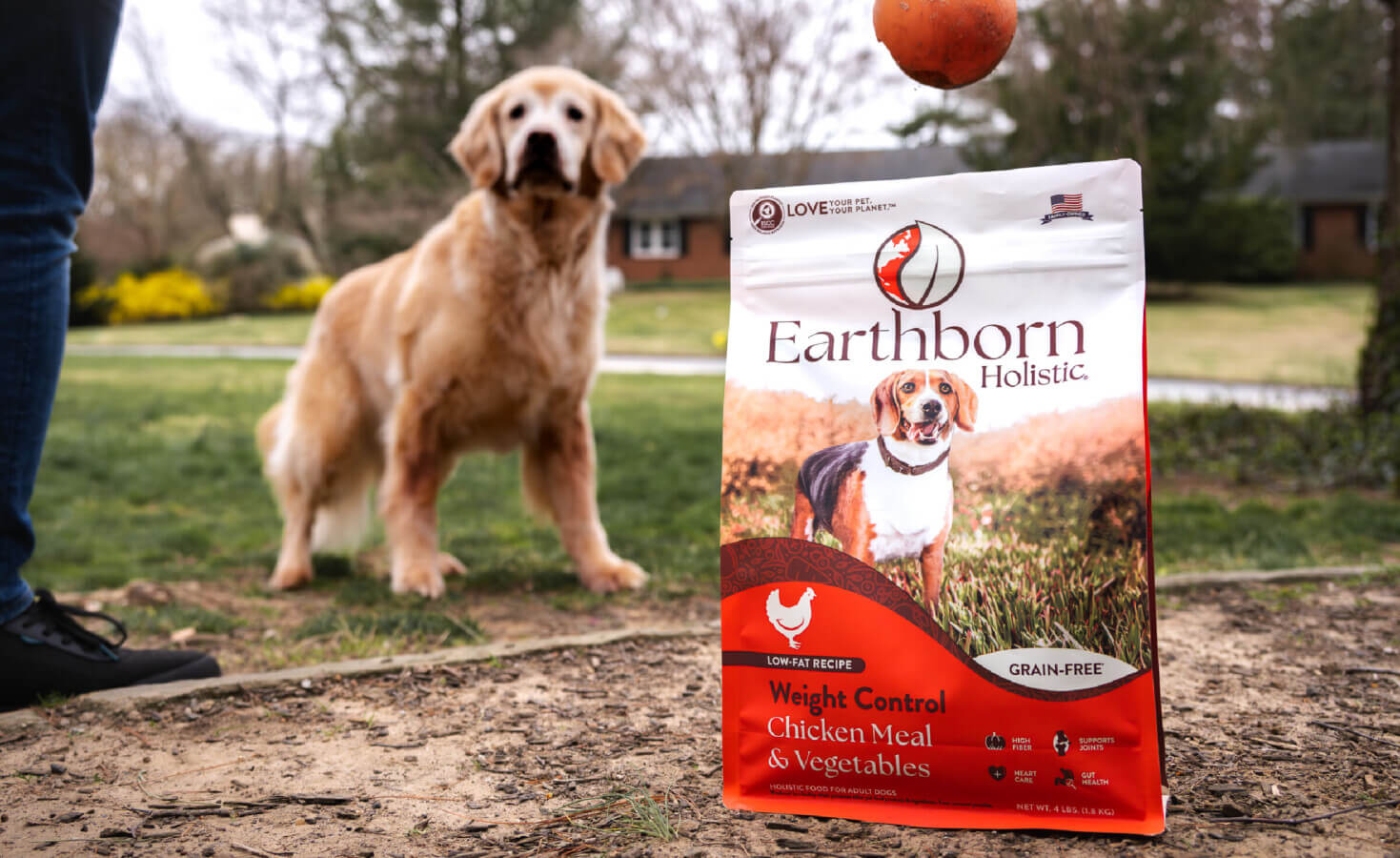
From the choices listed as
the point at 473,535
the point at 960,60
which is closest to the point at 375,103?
the point at 473,535

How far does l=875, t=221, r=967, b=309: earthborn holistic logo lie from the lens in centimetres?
159

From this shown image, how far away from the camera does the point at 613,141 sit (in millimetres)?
3660

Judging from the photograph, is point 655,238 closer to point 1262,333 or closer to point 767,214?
point 1262,333

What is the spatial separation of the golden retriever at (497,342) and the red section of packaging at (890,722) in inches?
82.7

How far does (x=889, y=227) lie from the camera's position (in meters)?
1.63

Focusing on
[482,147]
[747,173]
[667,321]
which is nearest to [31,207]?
[482,147]

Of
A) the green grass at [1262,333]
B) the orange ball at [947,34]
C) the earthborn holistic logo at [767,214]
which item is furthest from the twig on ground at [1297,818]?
the green grass at [1262,333]

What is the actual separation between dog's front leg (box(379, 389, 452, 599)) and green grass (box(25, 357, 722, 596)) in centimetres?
16

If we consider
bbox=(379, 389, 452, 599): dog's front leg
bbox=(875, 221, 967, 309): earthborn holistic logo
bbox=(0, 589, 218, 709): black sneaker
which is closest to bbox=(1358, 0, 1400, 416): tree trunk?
bbox=(379, 389, 452, 599): dog's front leg

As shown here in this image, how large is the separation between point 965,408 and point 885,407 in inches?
4.7

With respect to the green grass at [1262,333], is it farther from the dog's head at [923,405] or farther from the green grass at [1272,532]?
the dog's head at [923,405]

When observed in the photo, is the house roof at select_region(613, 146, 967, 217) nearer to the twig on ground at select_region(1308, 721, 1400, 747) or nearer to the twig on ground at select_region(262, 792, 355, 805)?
the twig on ground at select_region(1308, 721, 1400, 747)

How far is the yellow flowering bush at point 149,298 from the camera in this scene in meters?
23.8

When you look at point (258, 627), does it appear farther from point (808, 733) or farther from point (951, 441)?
point (951, 441)
